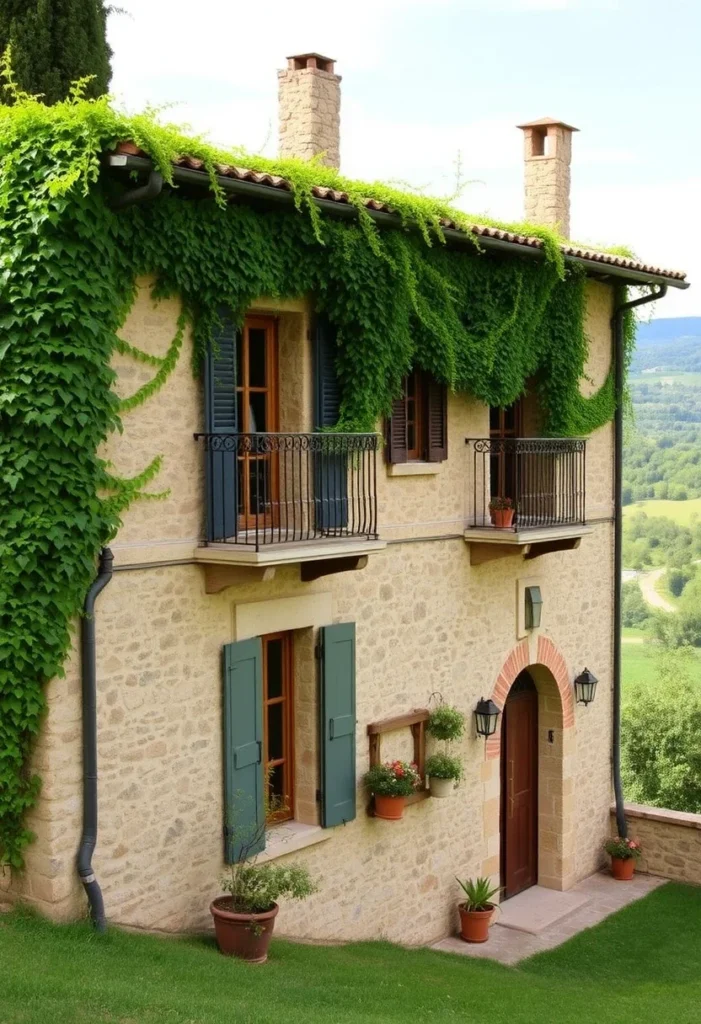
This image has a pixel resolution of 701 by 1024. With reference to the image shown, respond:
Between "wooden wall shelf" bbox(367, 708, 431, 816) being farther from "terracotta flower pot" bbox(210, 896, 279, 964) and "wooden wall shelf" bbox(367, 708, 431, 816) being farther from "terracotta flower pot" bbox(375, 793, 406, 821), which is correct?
"terracotta flower pot" bbox(210, 896, 279, 964)

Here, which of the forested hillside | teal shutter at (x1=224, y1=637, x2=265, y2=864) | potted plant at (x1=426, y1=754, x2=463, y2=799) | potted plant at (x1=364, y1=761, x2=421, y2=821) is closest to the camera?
teal shutter at (x1=224, y1=637, x2=265, y2=864)

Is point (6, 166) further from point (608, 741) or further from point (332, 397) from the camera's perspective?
point (608, 741)

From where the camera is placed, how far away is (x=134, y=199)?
9.27 metres

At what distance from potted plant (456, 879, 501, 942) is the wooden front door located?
1691mm

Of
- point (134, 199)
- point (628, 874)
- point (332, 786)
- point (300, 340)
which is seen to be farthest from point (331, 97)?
point (628, 874)

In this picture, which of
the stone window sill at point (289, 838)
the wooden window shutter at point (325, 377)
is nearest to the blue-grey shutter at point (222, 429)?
the wooden window shutter at point (325, 377)

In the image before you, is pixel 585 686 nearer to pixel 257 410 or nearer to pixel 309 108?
pixel 257 410

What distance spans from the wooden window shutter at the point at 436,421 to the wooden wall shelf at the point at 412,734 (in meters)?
2.70

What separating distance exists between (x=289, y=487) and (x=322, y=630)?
1379 millimetres

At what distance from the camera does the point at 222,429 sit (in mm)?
10570

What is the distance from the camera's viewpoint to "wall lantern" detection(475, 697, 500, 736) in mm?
14023

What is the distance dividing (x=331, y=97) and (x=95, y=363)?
6.04m

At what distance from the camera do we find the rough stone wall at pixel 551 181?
17.0 m

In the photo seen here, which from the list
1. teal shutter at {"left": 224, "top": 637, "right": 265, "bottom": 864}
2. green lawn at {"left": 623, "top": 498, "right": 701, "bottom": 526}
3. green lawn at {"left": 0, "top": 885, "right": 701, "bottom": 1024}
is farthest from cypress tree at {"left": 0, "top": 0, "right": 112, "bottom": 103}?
green lawn at {"left": 623, "top": 498, "right": 701, "bottom": 526}
